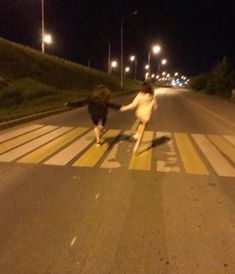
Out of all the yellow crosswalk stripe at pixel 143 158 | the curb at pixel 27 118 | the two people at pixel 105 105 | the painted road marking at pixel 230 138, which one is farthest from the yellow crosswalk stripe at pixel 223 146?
the curb at pixel 27 118

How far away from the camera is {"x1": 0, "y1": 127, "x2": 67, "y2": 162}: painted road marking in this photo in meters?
10.8

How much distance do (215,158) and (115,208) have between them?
510cm

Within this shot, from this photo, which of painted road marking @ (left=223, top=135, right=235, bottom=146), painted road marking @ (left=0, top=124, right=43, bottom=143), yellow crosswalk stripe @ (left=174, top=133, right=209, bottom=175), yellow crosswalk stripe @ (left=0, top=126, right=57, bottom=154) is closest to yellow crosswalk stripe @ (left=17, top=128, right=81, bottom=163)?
yellow crosswalk stripe @ (left=0, top=126, right=57, bottom=154)

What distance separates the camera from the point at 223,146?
13.5m

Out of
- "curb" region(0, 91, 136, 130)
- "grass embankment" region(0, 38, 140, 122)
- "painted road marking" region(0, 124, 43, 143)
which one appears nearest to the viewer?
"painted road marking" region(0, 124, 43, 143)

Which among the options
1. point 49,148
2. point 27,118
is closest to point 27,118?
point 27,118

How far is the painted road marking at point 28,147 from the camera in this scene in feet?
35.4

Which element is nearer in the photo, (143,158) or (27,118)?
(143,158)

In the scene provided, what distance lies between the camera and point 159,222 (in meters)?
6.32

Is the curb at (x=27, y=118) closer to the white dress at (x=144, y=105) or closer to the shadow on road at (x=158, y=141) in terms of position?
the shadow on road at (x=158, y=141)

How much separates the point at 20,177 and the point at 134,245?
3.91 meters

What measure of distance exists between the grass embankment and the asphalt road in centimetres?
761

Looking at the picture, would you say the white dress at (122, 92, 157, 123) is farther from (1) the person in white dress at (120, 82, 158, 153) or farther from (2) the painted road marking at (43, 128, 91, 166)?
(2) the painted road marking at (43, 128, 91, 166)

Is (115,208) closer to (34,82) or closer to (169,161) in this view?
(169,161)
